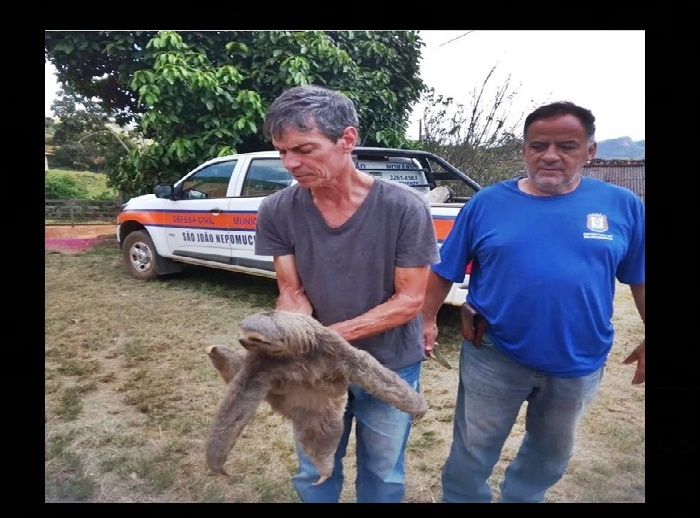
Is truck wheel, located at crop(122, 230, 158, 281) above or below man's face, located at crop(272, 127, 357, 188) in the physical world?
below

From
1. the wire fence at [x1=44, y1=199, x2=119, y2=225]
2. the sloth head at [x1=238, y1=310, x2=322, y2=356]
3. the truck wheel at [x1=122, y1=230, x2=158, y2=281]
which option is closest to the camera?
the sloth head at [x1=238, y1=310, x2=322, y2=356]

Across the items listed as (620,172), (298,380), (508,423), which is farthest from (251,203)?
(620,172)

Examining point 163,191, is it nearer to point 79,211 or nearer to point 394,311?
point 79,211

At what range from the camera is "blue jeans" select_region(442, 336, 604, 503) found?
69.4 inches

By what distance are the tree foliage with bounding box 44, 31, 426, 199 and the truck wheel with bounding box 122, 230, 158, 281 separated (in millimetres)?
430

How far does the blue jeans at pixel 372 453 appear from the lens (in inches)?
70.1

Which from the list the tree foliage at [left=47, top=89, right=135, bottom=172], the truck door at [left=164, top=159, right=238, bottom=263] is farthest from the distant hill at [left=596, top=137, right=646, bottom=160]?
the tree foliage at [left=47, top=89, right=135, bottom=172]

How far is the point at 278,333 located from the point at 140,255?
4.71 feet

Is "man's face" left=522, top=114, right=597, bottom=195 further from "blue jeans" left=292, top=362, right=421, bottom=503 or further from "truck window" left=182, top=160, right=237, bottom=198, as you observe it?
"truck window" left=182, top=160, right=237, bottom=198

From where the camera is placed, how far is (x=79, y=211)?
233 cm

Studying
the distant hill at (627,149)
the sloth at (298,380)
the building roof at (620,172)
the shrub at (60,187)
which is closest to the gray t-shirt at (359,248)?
the sloth at (298,380)

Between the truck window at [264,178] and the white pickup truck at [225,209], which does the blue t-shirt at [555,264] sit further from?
the truck window at [264,178]
